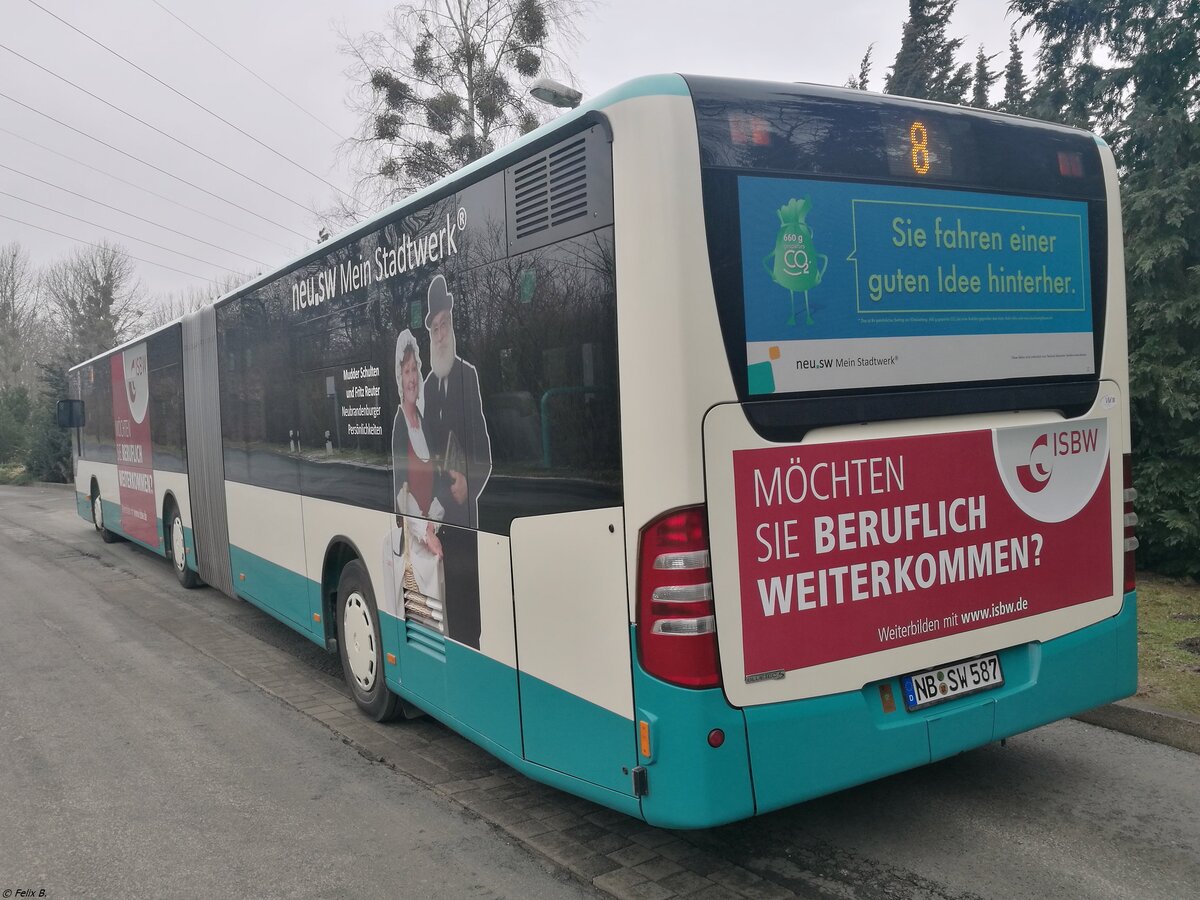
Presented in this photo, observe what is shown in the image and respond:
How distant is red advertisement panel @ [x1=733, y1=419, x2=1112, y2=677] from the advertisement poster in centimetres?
29

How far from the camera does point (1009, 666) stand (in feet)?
13.2

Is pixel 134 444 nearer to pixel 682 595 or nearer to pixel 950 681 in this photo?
pixel 682 595

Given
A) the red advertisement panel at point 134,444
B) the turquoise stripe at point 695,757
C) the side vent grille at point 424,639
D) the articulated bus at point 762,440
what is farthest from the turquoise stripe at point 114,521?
the turquoise stripe at point 695,757

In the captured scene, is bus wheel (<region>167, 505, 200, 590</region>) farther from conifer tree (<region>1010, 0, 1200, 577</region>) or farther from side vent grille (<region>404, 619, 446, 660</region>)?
conifer tree (<region>1010, 0, 1200, 577</region>)

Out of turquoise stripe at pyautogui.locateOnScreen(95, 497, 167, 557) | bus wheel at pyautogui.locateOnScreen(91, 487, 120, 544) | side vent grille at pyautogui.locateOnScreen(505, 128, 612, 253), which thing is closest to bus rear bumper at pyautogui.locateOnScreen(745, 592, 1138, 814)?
side vent grille at pyautogui.locateOnScreen(505, 128, 612, 253)

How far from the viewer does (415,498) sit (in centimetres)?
505

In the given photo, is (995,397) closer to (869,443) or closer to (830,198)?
(869,443)

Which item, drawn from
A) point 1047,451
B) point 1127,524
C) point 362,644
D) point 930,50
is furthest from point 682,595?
point 930,50

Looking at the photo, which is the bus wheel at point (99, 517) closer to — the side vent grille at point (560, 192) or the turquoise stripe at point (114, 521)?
the turquoise stripe at point (114, 521)

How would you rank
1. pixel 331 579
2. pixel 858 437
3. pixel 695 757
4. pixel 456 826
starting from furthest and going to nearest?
pixel 331 579
pixel 456 826
pixel 858 437
pixel 695 757

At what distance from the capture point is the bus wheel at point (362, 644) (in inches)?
229

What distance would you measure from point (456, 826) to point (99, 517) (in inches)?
544

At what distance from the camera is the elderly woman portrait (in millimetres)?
4855

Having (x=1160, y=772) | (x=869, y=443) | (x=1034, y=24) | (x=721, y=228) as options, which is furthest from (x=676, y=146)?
(x=1034, y=24)
